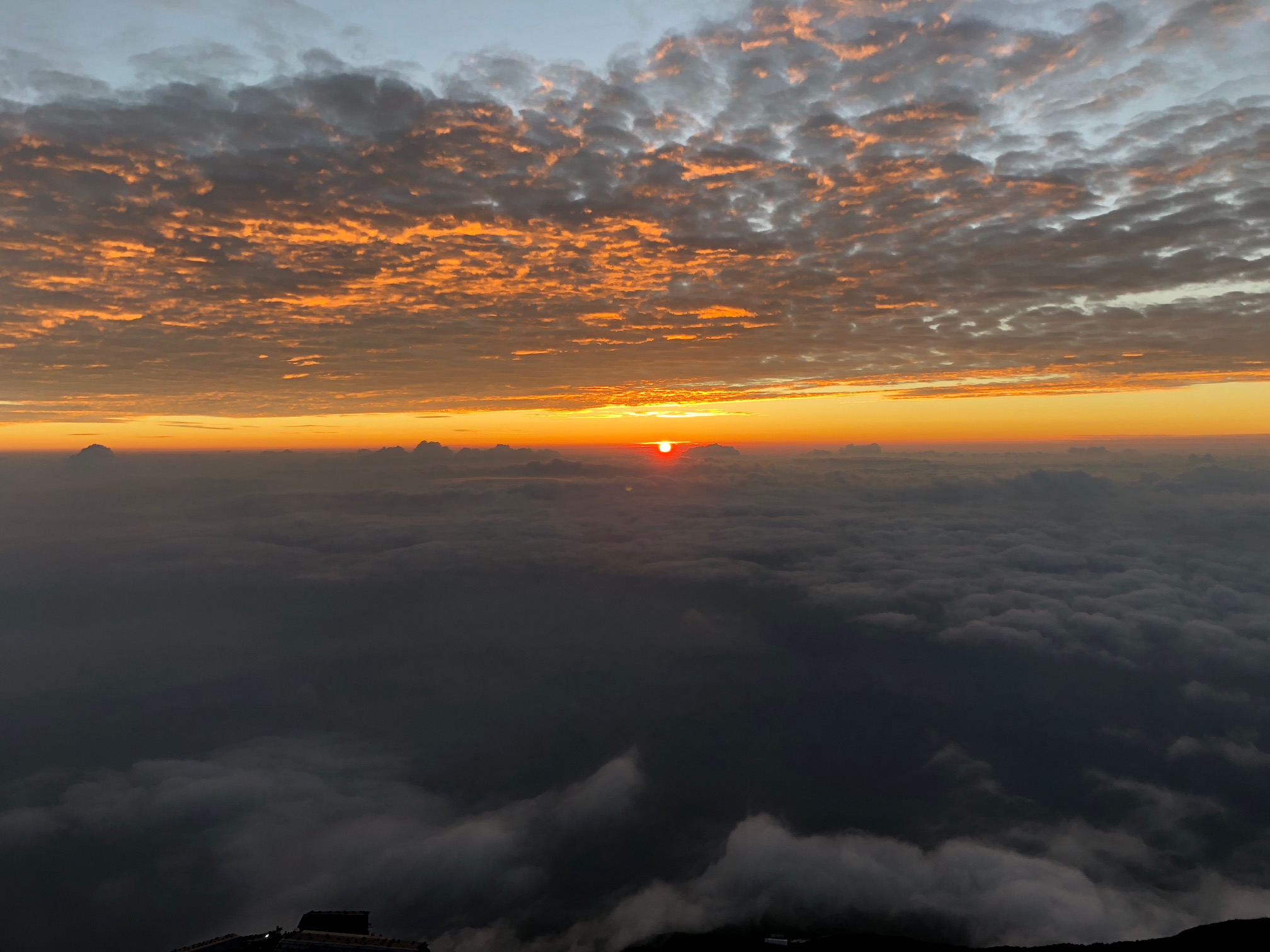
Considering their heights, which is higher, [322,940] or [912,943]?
[322,940]

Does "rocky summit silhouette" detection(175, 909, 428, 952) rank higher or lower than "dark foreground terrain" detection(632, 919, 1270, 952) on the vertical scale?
higher

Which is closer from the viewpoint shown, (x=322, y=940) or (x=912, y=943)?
(x=322, y=940)

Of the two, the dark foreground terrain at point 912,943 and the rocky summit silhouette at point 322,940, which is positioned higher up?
the rocky summit silhouette at point 322,940


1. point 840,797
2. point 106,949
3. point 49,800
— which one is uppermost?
point 49,800

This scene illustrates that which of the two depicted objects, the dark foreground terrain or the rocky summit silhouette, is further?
the dark foreground terrain

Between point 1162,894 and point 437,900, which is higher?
point 437,900

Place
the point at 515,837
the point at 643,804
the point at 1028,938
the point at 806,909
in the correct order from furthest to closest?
the point at 643,804
the point at 515,837
the point at 806,909
the point at 1028,938

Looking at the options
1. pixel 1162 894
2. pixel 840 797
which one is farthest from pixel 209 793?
pixel 1162 894

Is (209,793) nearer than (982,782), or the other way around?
(209,793)

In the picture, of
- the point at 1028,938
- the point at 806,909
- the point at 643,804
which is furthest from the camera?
the point at 643,804

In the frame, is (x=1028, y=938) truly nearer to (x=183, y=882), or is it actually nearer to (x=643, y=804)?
(x=643, y=804)

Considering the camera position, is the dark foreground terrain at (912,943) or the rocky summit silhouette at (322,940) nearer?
the rocky summit silhouette at (322,940)
